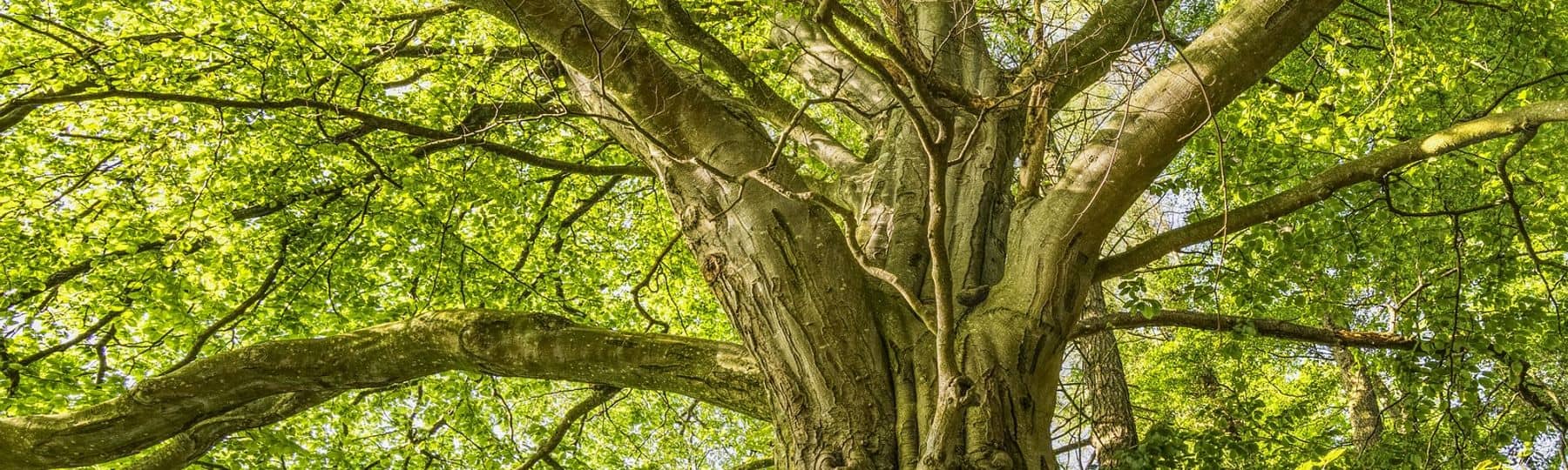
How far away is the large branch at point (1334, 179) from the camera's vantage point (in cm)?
307

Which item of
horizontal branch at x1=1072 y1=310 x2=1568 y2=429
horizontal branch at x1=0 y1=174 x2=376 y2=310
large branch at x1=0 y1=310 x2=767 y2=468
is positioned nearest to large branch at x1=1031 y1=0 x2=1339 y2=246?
horizontal branch at x1=1072 y1=310 x2=1568 y2=429

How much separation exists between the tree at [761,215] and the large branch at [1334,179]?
0.02m

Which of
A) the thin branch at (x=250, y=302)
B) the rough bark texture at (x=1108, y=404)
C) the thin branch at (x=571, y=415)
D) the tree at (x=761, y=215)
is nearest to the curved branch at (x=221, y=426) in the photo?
the tree at (x=761, y=215)

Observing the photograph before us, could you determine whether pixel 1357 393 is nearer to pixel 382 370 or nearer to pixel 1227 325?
pixel 1227 325

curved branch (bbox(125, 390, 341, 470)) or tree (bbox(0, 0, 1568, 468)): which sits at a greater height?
tree (bbox(0, 0, 1568, 468))

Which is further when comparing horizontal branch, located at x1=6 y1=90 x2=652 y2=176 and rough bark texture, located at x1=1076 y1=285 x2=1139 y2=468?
rough bark texture, located at x1=1076 y1=285 x2=1139 y2=468

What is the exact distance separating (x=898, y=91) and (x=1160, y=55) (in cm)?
390

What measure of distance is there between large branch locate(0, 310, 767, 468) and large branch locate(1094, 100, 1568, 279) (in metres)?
1.54

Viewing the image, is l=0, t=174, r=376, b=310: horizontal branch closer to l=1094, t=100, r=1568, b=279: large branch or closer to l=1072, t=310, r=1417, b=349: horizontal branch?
l=1072, t=310, r=1417, b=349: horizontal branch

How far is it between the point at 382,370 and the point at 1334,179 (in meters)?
3.75

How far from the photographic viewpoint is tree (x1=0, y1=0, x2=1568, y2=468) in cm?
333

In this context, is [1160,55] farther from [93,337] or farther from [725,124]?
[93,337]

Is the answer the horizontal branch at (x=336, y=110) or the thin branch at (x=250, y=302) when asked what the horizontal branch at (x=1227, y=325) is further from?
the thin branch at (x=250, y=302)

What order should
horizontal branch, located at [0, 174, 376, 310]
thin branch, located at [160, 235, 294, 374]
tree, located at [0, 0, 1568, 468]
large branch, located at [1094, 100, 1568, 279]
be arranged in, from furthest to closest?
horizontal branch, located at [0, 174, 376, 310], thin branch, located at [160, 235, 294, 374], tree, located at [0, 0, 1568, 468], large branch, located at [1094, 100, 1568, 279]
